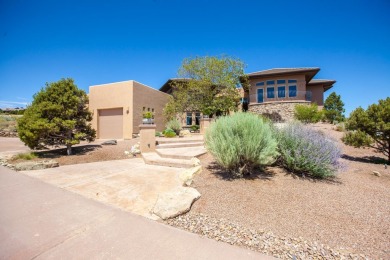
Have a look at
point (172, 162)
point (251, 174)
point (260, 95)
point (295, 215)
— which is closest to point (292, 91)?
point (260, 95)

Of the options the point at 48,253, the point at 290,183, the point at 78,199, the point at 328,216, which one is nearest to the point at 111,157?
the point at 78,199

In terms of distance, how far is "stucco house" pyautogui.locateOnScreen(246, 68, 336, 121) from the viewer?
1958 centimetres

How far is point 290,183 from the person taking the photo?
12.1 ft

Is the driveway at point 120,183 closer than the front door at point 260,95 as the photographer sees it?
Yes

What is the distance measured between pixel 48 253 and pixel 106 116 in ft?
52.4

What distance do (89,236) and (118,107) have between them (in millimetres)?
14748

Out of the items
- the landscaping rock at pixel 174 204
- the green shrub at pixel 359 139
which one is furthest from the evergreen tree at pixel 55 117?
the green shrub at pixel 359 139

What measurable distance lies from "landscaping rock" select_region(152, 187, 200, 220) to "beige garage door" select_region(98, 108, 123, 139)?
46.1 feet

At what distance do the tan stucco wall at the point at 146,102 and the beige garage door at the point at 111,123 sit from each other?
58.2 inches

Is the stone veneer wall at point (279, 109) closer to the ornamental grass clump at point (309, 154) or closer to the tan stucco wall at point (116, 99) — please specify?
the tan stucco wall at point (116, 99)

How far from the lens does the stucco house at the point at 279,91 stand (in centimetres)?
1958

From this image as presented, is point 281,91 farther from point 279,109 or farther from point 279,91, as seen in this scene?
point 279,109

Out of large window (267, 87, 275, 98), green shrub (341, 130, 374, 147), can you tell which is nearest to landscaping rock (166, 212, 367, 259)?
green shrub (341, 130, 374, 147)

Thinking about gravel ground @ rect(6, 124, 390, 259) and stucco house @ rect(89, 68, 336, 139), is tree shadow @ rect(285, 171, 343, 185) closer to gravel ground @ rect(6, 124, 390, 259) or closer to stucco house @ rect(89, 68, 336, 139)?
gravel ground @ rect(6, 124, 390, 259)
